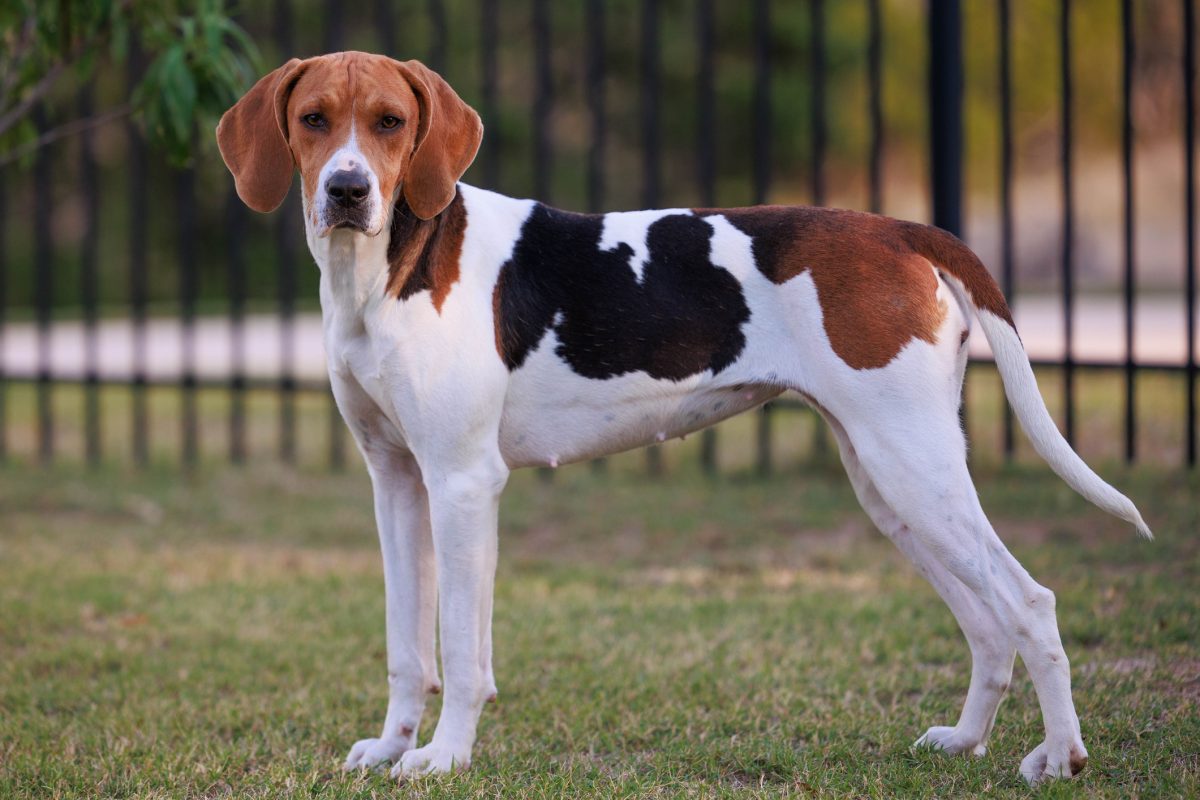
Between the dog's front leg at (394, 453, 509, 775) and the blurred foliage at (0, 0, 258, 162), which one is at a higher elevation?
the blurred foliage at (0, 0, 258, 162)

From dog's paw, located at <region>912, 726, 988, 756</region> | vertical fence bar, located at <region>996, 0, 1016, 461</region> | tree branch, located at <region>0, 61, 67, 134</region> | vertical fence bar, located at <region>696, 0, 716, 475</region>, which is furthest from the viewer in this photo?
vertical fence bar, located at <region>696, 0, 716, 475</region>

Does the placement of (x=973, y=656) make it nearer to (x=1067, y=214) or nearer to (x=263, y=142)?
(x=263, y=142)

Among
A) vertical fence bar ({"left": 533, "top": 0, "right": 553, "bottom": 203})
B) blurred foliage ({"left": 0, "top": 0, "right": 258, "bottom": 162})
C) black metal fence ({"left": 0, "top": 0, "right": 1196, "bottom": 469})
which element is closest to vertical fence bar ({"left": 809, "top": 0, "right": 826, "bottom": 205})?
black metal fence ({"left": 0, "top": 0, "right": 1196, "bottom": 469})

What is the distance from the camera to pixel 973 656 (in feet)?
11.8

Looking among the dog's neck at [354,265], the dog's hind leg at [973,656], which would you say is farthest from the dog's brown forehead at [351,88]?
the dog's hind leg at [973,656]

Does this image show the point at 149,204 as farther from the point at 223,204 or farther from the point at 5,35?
the point at 5,35

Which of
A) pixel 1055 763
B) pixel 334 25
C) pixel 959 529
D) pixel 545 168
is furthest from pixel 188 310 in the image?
pixel 1055 763

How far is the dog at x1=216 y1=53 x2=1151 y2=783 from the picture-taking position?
3367mm

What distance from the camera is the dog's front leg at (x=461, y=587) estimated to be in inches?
137

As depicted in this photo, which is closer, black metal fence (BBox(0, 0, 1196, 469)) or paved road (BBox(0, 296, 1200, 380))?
black metal fence (BBox(0, 0, 1196, 469))

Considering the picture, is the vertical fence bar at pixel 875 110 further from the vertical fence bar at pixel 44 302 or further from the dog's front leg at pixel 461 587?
the vertical fence bar at pixel 44 302

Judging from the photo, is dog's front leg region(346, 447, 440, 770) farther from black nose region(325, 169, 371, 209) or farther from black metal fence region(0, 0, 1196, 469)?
black metal fence region(0, 0, 1196, 469)

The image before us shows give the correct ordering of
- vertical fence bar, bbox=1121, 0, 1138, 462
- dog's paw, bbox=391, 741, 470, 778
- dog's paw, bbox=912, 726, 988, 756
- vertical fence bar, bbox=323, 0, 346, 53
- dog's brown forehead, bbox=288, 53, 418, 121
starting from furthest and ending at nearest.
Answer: vertical fence bar, bbox=323, 0, 346, 53
vertical fence bar, bbox=1121, 0, 1138, 462
dog's paw, bbox=912, 726, 988, 756
dog's paw, bbox=391, 741, 470, 778
dog's brown forehead, bbox=288, 53, 418, 121

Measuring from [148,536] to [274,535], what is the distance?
626 mm
